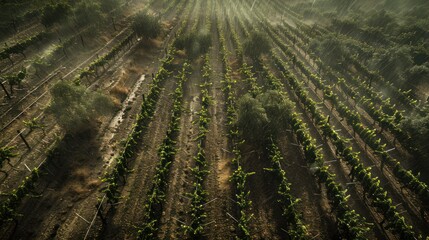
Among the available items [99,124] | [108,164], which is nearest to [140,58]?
[99,124]

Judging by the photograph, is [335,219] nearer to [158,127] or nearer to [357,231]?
[357,231]

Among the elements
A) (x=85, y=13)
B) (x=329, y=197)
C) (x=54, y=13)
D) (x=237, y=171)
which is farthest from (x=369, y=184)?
(x=85, y=13)

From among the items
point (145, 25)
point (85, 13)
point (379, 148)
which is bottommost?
point (85, 13)

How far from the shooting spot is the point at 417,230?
1694 centimetres

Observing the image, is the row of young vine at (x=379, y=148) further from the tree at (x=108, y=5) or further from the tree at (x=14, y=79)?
the tree at (x=108, y=5)

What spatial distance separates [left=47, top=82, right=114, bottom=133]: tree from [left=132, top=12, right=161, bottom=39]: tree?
19.4 meters

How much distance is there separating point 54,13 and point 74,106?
24307 mm

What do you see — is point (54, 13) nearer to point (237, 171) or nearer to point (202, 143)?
point (202, 143)

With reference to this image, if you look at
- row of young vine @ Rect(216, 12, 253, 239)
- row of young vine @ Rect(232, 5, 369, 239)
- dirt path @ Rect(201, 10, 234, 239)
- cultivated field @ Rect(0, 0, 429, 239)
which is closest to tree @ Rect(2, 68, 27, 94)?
cultivated field @ Rect(0, 0, 429, 239)

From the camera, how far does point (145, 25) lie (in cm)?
3925

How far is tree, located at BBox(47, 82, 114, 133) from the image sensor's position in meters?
21.5

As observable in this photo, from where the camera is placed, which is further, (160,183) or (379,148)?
(379,148)

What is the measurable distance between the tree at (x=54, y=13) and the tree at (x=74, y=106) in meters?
22.3

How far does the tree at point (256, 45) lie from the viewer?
3625 cm
